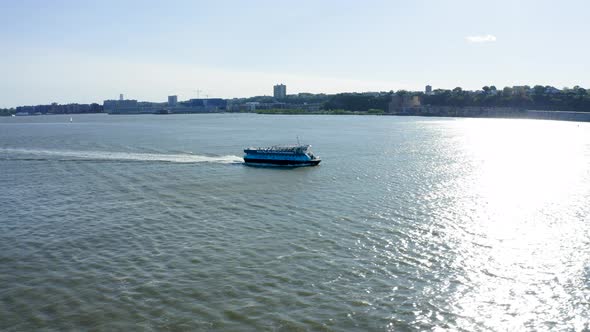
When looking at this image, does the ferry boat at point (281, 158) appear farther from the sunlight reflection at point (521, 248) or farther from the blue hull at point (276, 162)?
the sunlight reflection at point (521, 248)

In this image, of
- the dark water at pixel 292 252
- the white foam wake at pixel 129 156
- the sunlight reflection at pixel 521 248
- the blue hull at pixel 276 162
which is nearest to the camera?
the dark water at pixel 292 252

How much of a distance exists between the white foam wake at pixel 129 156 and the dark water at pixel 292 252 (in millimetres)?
13127

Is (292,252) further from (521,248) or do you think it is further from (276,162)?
(276,162)

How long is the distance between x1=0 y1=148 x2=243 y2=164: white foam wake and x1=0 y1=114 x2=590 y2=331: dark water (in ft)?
43.1

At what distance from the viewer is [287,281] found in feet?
65.1

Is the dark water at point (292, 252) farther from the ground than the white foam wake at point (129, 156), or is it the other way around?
the white foam wake at point (129, 156)

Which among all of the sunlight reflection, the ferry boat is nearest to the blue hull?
the ferry boat

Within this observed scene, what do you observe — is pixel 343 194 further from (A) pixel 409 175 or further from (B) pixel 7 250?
(B) pixel 7 250

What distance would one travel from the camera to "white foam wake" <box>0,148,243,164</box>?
200ft

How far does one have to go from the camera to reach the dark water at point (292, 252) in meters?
17.0

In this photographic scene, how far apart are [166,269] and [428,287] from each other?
11.0 meters

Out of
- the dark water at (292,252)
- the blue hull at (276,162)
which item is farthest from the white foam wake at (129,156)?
the dark water at (292,252)

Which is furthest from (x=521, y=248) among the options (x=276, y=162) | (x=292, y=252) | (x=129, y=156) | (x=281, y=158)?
(x=129, y=156)

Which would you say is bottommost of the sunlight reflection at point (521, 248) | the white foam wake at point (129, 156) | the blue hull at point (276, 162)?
the sunlight reflection at point (521, 248)
